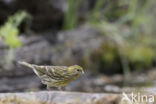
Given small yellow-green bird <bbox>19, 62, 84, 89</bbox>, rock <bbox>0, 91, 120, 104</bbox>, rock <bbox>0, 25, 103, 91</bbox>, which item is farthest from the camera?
rock <bbox>0, 25, 103, 91</bbox>

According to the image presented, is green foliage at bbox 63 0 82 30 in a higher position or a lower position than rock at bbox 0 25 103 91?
higher

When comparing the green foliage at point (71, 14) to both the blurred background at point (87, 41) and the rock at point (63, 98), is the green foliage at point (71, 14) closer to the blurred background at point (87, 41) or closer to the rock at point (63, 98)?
the blurred background at point (87, 41)

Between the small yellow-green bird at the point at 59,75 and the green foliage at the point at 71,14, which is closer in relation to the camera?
the small yellow-green bird at the point at 59,75

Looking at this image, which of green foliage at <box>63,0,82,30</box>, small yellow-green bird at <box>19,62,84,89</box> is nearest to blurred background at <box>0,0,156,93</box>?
green foliage at <box>63,0,82,30</box>

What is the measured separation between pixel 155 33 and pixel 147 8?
0.76 meters

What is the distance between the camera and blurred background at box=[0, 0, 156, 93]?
7.53 metres

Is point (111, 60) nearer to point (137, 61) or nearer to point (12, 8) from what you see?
point (137, 61)

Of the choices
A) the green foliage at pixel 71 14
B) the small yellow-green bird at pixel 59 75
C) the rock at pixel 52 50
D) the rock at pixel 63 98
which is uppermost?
the green foliage at pixel 71 14

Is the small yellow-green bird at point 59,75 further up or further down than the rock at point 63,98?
further up

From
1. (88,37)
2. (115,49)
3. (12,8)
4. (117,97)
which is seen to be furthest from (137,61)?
(117,97)

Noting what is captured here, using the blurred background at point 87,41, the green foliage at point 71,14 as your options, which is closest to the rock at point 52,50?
the blurred background at point 87,41

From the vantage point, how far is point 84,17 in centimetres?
1055

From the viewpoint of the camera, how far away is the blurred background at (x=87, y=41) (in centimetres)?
753

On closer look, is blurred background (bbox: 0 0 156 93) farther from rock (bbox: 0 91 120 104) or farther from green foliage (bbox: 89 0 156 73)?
rock (bbox: 0 91 120 104)
